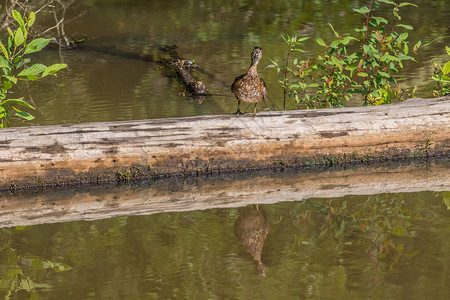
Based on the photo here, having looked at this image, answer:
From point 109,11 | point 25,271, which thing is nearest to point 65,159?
point 25,271

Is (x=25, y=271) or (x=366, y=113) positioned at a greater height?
(x=366, y=113)

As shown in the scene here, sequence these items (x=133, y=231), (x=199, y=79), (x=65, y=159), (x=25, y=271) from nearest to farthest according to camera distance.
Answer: (x=25, y=271) → (x=133, y=231) → (x=65, y=159) → (x=199, y=79)

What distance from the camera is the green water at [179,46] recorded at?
9438 millimetres

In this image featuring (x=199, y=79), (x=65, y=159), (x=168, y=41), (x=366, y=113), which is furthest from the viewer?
(x=168, y=41)

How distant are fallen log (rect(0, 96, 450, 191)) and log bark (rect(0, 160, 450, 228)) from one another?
0.14 metres

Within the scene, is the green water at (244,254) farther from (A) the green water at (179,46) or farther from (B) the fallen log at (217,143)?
(A) the green water at (179,46)

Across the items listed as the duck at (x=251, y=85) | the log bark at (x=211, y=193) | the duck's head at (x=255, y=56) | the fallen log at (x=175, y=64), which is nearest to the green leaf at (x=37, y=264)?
the log bark at (x=211, y=193)

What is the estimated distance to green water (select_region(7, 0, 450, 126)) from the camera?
9.44 meters

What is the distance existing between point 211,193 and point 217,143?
0.50 m

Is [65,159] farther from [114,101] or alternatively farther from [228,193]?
[114,101]

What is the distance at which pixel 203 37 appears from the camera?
44.0 feet

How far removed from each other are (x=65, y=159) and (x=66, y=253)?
1443 mm

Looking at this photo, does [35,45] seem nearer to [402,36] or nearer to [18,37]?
[18,37]

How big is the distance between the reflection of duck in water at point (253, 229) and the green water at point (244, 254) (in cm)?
2
